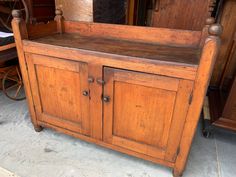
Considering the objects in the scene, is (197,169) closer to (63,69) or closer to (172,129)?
(172,129)

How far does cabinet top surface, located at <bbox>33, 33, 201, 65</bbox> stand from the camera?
3.12 ft

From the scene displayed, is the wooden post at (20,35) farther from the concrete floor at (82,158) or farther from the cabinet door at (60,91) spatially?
the concrete floor at (82,158)

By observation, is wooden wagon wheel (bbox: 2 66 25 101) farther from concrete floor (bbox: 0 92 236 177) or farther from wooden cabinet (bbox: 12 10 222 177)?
wooden cabinet (bbox: 12 10 222 177)

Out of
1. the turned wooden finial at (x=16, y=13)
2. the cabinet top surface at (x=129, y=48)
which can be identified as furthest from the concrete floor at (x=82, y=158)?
the turned wooden finial at (x=16, y=13)

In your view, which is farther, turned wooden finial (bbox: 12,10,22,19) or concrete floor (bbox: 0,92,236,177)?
concrete floor (bbox: 0,92,236,177)

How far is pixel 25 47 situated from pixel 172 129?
994 mm

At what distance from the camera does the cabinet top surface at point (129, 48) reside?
950 millimetres

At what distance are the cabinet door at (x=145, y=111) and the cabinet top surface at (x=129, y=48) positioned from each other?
10 cm

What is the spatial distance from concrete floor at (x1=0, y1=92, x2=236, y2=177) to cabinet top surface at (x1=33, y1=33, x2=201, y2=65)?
0.73 metres

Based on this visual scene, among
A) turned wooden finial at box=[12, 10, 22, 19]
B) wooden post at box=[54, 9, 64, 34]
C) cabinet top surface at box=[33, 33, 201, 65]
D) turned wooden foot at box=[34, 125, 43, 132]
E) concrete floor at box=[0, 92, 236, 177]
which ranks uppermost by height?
turned wooden finial at box=[12, 10, 22, 19]

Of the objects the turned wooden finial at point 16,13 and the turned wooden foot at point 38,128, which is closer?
the turned wooden finial at point 16,13

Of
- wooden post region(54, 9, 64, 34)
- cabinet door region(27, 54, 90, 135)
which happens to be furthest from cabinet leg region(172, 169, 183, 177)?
wooden post region(54, 9, 64, 34)

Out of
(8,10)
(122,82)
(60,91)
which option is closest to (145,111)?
(122,82)

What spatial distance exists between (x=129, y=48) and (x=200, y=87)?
1.46 ft
